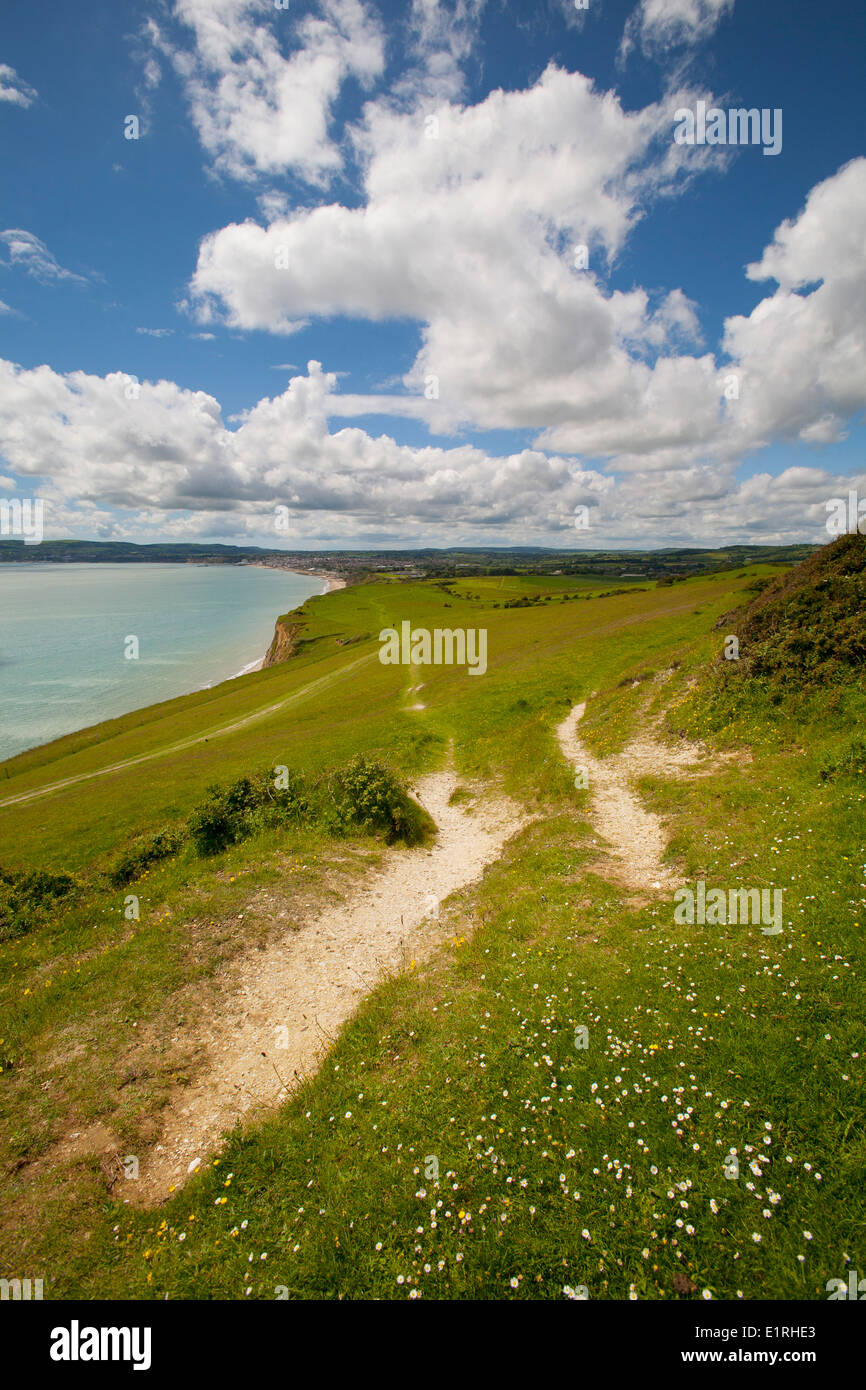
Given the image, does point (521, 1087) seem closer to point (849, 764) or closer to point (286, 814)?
point (849, 764)

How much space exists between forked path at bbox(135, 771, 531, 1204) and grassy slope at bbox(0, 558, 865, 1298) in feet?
2.30

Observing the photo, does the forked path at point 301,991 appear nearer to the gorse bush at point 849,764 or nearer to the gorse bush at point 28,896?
the gorse bush at point 28,896

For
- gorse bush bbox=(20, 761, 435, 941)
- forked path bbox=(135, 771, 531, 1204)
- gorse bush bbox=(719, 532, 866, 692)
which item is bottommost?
forked path bbox=(135, 771, 531, 1204)

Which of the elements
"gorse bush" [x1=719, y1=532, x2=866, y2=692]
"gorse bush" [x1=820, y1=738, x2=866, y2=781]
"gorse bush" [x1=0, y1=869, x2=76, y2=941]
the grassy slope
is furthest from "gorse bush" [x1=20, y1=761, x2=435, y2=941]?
"gorse bush" [x1=719, y1=532, x2=866, y2=692]

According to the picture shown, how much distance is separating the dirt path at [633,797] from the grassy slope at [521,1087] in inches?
42.2

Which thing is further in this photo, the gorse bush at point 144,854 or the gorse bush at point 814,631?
the gorse bush at point 814,631

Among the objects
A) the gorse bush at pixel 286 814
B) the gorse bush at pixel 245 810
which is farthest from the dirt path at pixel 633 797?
the gorse bush at pixel 245 810

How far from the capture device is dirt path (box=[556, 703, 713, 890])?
15.3 metres

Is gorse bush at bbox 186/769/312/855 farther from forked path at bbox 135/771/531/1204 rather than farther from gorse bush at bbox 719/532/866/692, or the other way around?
gorse bush at bbox 719/532/866/692

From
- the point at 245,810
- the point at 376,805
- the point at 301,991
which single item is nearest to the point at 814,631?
the point at 376,805

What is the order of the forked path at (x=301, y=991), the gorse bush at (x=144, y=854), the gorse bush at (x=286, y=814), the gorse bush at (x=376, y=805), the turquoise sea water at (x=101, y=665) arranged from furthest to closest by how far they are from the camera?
the turquoise sea water at (x=101, y=665) < the gorse bush at (x=376, y=805) < the gorse bush at (x=286, y=814) < the gorse bush at (x=144, y=854) < the forked path at (x=301, y=991)

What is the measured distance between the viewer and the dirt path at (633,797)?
15.3 m

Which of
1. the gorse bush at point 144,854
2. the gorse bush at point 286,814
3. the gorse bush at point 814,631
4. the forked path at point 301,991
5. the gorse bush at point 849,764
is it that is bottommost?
the forked path at point 301,991
